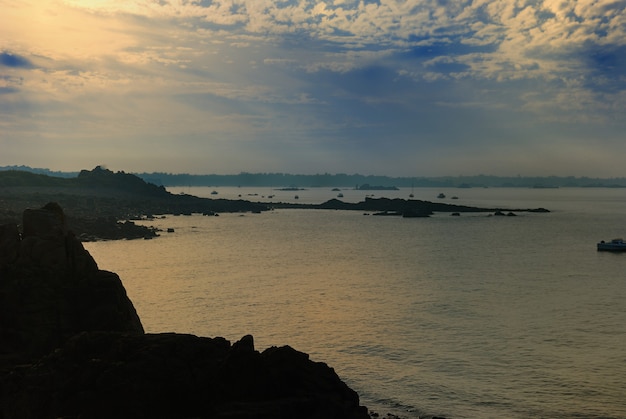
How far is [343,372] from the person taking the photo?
33.9 m

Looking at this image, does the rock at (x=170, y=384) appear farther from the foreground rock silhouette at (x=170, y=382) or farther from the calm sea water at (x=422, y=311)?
the calm sea water at (x=422, y=311)

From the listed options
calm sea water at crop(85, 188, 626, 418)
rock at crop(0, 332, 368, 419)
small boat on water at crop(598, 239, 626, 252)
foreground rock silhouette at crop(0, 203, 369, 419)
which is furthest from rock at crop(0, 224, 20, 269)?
small boat on water at crop(598, 239, 626, 252)

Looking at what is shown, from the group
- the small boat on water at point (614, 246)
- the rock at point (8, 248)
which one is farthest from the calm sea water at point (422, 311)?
the rock at point (8, 248)

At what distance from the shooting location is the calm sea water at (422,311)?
3094 centimetres

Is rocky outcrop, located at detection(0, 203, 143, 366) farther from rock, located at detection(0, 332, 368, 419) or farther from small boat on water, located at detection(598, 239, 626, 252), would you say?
small boat on water, located at detection(598, 239, 626, 252)

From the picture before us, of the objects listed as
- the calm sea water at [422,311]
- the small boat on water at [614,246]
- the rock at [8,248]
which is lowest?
the calm sea water at [422,311]

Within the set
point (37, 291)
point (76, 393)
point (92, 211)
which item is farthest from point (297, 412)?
point (92, 211)

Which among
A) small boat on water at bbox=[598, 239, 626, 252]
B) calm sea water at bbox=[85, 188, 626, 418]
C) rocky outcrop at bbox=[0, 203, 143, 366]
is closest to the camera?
rocky outcrop at bbox=[0, 203, 143, 366]

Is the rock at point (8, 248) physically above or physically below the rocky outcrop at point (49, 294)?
above

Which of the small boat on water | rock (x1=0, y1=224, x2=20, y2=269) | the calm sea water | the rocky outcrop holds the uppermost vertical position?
rock (x1=0, y1=224, x2=20, y2=269)

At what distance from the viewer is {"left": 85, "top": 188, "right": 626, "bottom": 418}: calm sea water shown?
1218 inches

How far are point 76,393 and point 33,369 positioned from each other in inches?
105


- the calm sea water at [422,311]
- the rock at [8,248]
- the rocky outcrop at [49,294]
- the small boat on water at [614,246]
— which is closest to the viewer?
the rocky outcrop at [49,294]

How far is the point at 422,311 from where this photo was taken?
50.7 meters
